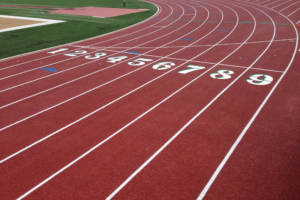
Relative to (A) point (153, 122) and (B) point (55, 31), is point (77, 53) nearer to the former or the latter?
(B) point (55, 31)

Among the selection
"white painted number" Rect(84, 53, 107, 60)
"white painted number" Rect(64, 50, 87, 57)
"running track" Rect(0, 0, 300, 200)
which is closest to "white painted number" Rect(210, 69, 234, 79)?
"running track" Rect(0, 0, 300, 200)

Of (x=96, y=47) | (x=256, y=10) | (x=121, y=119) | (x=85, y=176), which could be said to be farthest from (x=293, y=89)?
(x=256, y=10)

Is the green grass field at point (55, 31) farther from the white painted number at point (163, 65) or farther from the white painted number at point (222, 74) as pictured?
the white painted number at point (222, 74)

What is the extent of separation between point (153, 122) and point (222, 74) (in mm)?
3722

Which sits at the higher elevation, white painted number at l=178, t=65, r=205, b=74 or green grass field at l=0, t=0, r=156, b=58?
white painted number at l=178, t=65, r=205, b=74

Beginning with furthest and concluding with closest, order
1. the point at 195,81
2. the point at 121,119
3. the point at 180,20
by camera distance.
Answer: the point at 180,20 → the point at 195,81 → the point at 121,119

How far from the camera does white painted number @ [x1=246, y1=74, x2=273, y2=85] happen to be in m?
8.27

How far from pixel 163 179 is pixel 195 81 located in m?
4.58

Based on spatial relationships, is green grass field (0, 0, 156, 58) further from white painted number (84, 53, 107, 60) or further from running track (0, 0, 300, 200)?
white painted number (84, 53, 107, 60)

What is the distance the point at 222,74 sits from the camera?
9.05 metres

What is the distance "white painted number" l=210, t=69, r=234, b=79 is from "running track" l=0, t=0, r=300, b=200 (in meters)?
0.03

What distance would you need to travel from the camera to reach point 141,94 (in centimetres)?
785

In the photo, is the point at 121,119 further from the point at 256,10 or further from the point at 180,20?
the point at 256,10

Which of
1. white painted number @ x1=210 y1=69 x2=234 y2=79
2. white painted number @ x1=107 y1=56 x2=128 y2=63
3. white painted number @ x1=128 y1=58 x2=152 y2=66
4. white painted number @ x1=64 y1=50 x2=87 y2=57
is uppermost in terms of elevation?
white painted number @ x1=210 y1=69 x2=234 y2=79
